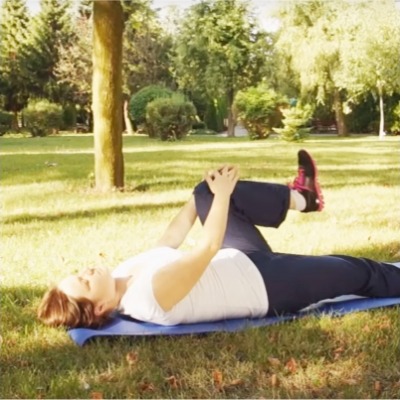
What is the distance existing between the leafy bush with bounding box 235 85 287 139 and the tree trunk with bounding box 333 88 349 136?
0.19m

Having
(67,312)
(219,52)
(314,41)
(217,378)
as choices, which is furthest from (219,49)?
(217,378)

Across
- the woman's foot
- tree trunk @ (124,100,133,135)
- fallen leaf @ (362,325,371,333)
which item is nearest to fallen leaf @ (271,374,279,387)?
fallen leaf @ (362,325,371,333)

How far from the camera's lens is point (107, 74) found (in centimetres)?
234

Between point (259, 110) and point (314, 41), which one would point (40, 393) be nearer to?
point (259, 110)

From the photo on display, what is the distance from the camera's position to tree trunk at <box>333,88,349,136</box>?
92.2 inches

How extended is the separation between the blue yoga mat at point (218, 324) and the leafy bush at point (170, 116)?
83cm

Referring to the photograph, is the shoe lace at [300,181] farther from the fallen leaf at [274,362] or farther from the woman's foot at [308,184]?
the fallen leaf at [274,362]

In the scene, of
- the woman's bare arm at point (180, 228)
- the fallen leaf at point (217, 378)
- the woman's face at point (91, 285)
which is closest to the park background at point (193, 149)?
the fallen leaf at point (217, 378)

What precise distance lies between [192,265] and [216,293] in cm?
23

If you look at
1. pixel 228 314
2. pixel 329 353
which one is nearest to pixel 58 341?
pixel 228 314

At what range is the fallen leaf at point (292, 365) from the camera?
145 cm

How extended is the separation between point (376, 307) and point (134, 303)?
73 cm

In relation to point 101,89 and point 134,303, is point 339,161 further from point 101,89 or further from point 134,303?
point 134,303

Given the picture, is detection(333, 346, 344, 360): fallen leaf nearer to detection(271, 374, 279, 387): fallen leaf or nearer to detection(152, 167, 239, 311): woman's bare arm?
detection(271, 374, 279, 387): fallen leaf
